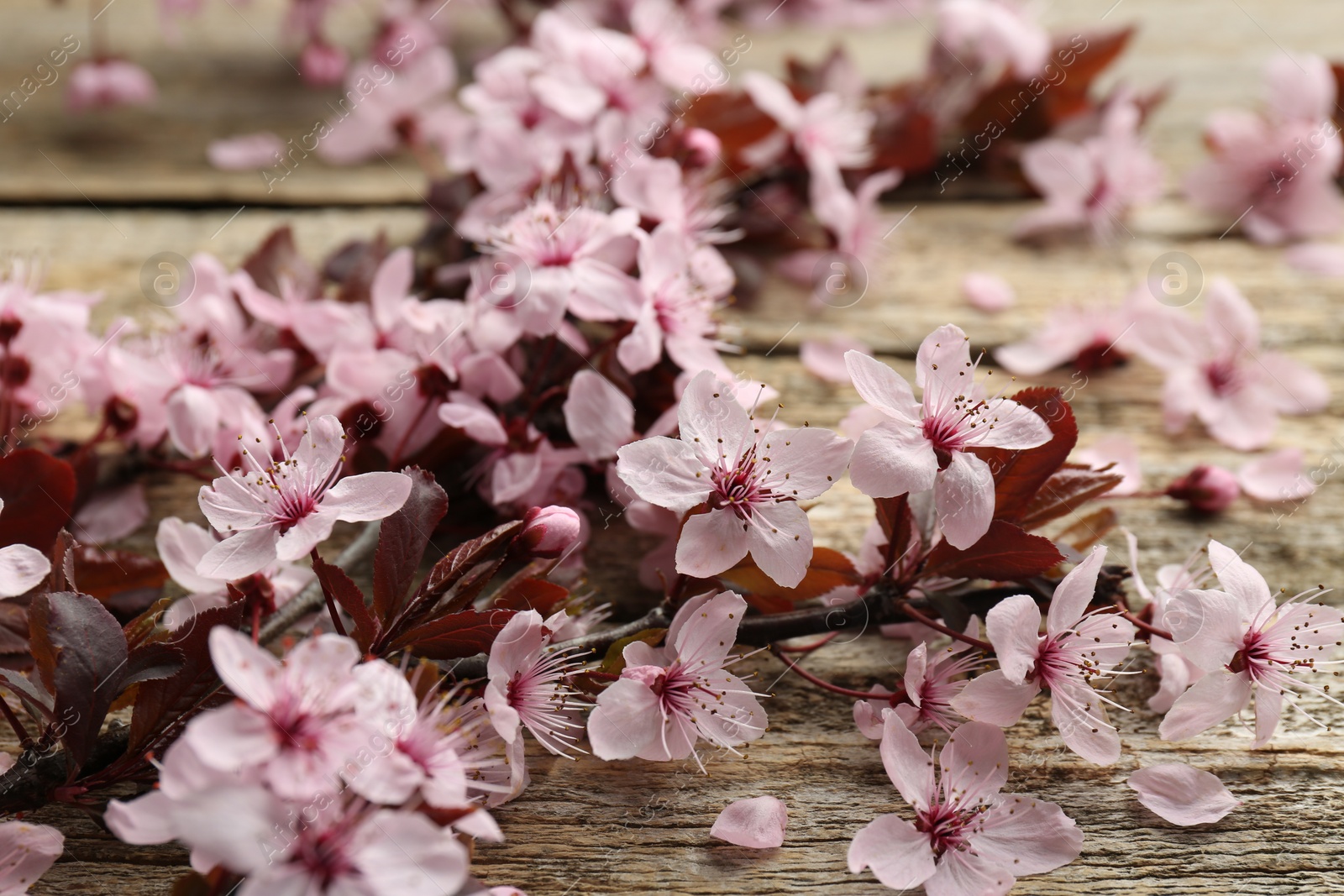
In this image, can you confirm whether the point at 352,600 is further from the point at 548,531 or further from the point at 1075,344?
the point at 1075,344

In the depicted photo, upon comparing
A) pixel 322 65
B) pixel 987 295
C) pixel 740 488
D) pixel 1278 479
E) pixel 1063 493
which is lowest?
pixel 1278 479

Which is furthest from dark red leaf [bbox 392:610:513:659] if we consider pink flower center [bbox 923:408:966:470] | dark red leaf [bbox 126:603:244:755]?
pink flower center [bbox 923:408:966:470]

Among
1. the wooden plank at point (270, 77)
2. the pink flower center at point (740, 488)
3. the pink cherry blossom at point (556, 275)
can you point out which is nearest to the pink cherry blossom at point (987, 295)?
the wooden plank at point (270, 77)

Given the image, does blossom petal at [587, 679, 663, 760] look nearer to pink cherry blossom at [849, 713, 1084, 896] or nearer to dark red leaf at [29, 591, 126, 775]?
pink cherry blossom at [849, 713, 1084, 896]

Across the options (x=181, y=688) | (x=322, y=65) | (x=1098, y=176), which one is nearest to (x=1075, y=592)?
(x=181, y=688)

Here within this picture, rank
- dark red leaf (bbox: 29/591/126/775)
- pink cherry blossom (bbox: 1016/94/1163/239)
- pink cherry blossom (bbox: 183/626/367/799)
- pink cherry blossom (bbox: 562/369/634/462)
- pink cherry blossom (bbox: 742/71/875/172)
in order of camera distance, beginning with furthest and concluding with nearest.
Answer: pink cherry blossom (bbox: 1016/94/1163/239) → pink cherry blossom (bbox: 742/71/875/172) → pink cherry blossom (bbox: 562/369/634/462) → dark red leaf (bbox: 29/591/126/775) → pink cherry blossom (bbox: 183/626/367/799)

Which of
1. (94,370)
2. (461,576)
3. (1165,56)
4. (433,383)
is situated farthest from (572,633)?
(1165,56)
